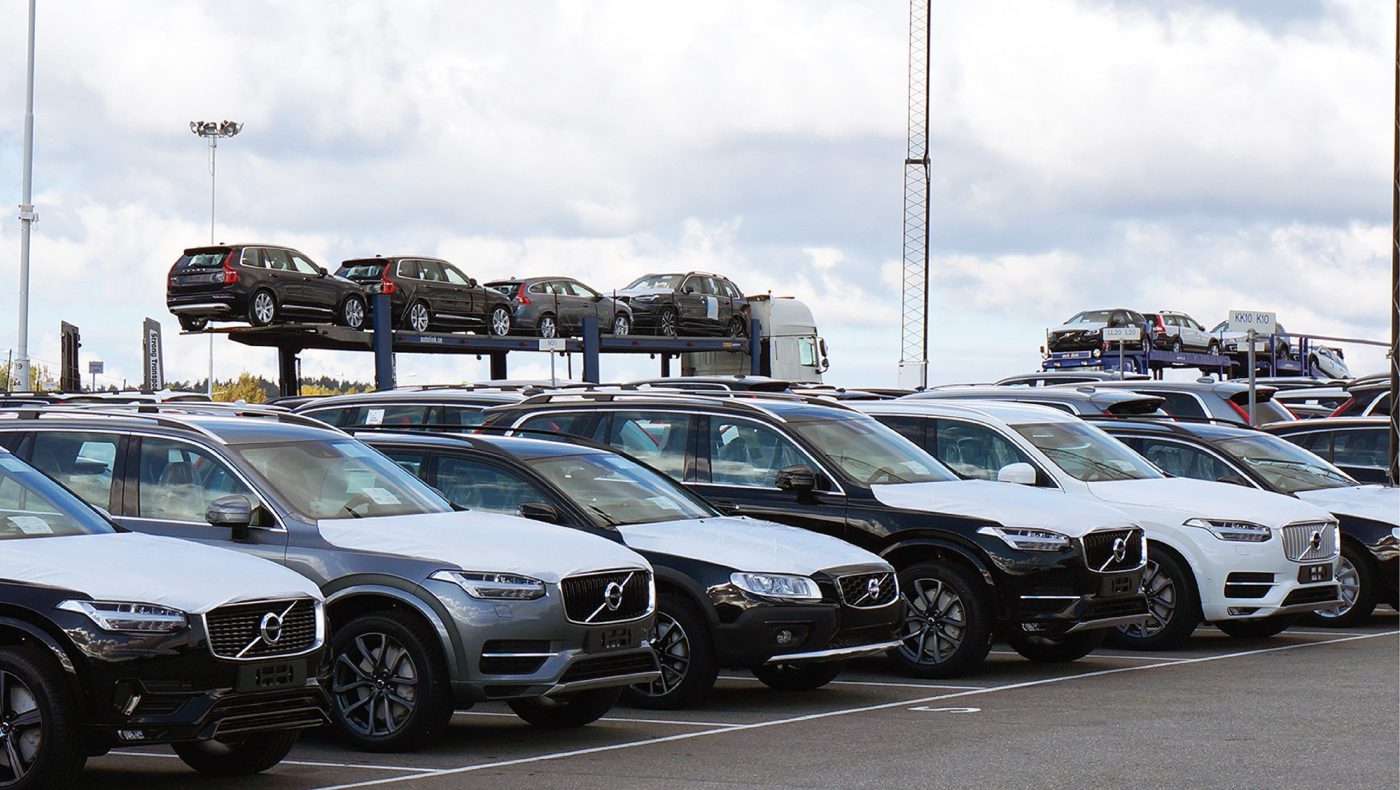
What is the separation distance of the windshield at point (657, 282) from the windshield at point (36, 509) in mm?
31545

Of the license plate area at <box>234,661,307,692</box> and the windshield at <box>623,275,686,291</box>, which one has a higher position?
the windshield at <box>623,275,686,291</box>

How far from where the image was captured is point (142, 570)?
333 inches

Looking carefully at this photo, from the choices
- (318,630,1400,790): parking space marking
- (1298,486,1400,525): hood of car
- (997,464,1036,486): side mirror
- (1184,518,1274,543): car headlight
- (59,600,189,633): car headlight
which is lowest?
(318,630,1400,790): parking space marking

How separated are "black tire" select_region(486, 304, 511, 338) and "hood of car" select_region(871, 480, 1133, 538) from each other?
22.6 m

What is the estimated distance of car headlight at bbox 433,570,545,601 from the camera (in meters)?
9.88

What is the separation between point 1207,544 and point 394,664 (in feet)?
25.1

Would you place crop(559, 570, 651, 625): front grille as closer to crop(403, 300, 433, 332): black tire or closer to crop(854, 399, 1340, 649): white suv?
crop(854, 399, 1340, 649): white suv

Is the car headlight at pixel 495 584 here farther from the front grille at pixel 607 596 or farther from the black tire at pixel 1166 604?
the black tire at pixel 1166 604

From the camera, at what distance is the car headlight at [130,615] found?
8.22 meters

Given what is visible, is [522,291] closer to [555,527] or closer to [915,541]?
[915,541]

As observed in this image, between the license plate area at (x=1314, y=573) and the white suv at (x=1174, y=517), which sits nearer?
the white suv at (x=1174, y=517)

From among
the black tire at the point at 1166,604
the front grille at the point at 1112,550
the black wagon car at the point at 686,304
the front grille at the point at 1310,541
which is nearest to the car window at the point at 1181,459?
the front grille at the point at 1310,541

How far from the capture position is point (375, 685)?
10.1m

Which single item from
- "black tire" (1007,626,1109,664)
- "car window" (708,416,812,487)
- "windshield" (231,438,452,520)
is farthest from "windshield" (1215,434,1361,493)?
"windshield" (231,438,452,520)
